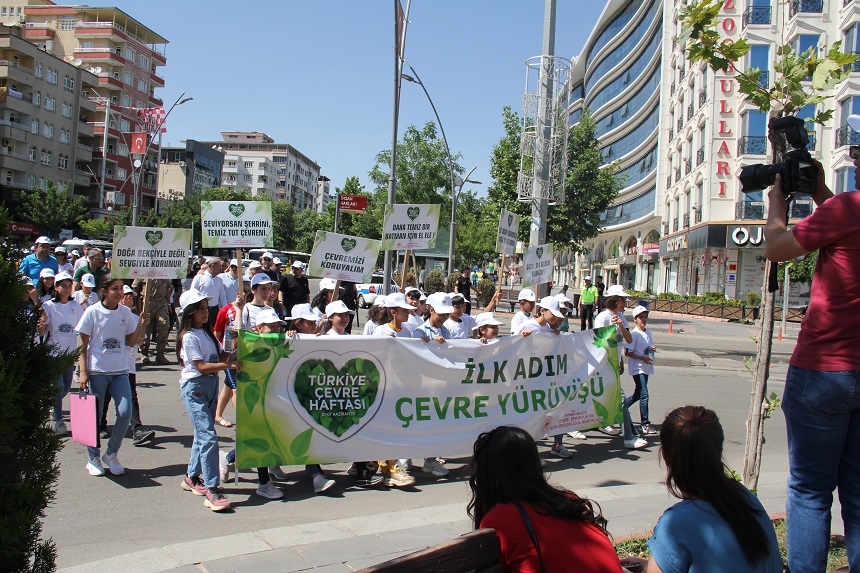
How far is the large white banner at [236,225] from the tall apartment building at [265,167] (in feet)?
424

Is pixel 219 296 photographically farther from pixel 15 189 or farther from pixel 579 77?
pixel 579 77

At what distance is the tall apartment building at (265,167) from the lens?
142125 millimetres

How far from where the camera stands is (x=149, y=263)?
32.4 ft

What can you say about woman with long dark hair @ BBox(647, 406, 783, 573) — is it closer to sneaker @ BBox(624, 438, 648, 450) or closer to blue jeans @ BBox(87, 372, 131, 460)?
blue jeans @ BBox(87, 372, 131, 460)

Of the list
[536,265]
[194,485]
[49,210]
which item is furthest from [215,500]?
[49,210]

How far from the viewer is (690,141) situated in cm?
4556

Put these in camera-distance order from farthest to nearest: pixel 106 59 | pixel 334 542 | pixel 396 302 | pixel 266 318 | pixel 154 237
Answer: pixel 106 59
pixel 154 237
pixel 396 302
pixel 266 318
pixel 334 542

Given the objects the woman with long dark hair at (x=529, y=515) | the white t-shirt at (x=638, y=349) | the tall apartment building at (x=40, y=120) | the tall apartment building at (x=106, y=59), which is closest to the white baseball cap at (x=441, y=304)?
the white t-shirt at (x=638, y=349)

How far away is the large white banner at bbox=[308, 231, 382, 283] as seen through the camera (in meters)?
9.97

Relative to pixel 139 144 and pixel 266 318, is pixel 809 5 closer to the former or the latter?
pixel 139 144

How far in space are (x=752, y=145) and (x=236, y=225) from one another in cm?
3547

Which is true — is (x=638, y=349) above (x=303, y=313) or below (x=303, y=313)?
below

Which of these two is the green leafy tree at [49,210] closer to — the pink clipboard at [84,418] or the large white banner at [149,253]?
the large white banner at [149,253]

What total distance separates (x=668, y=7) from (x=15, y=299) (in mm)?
55643
